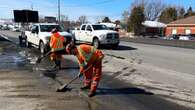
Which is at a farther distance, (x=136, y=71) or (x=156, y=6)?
(x=156, y=6)

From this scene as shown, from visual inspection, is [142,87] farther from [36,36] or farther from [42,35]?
[36,36]

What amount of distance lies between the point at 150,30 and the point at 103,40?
68.0 metres

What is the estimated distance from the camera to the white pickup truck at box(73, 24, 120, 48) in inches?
1048

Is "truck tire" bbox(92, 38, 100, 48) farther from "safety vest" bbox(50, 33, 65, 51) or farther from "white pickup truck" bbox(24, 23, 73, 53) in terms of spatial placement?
"safety vest" bbox(50, 33, 65, 51)

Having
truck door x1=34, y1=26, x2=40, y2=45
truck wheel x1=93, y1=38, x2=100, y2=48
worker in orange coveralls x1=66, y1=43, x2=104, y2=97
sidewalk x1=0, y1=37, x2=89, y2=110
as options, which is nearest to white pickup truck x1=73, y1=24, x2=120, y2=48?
truck wheel x1=93, y1=38, x2=100, y2=48

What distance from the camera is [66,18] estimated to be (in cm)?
13538

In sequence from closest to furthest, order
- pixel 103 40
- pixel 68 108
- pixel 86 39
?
1. pixel 68 108
2. pixel 103 40
3. pixel 86 39

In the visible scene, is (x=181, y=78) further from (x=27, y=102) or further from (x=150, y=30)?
(x=150, y=30)

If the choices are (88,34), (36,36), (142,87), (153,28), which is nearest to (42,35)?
(36,36)

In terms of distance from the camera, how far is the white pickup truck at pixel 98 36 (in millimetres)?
26609

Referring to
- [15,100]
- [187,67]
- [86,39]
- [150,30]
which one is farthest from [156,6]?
[15,100]

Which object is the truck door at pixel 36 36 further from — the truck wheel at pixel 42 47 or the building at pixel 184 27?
the building at pixel 184 27

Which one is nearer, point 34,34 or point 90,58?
point 90,58

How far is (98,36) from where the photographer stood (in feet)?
88.0
